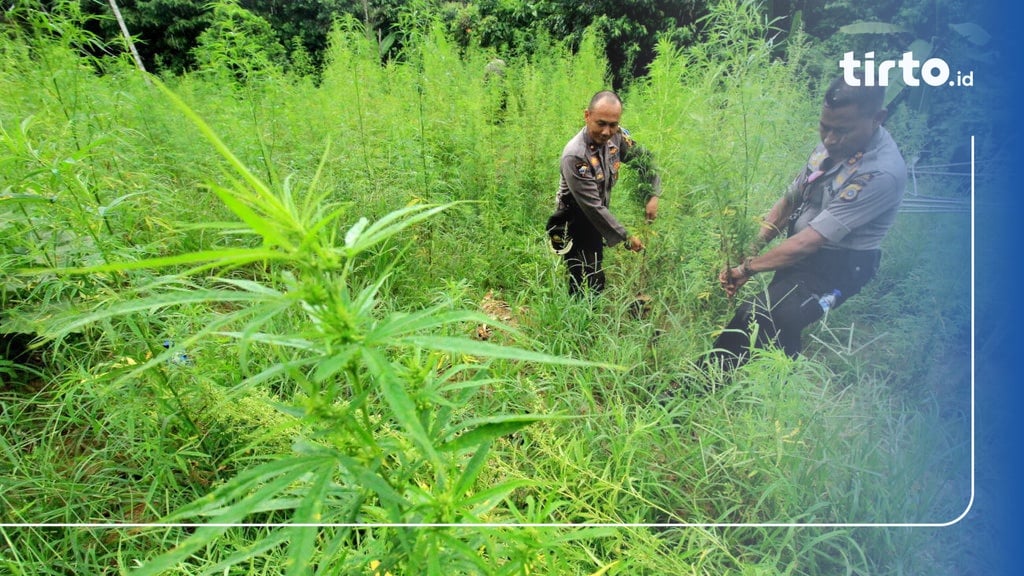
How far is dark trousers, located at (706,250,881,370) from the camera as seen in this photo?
107 centimetres

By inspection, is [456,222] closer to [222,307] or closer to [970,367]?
[222,307]

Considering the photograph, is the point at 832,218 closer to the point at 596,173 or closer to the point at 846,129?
the point at 846,129

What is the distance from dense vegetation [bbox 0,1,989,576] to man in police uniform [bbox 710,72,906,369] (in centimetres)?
5

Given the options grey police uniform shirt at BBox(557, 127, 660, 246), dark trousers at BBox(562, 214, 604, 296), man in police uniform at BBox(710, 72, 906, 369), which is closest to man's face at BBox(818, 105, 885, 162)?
man in police uniform at BBox(710, 72, 906, 369)

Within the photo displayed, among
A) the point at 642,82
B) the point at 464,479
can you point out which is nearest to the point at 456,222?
the point at 642,82

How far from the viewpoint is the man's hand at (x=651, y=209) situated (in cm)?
146

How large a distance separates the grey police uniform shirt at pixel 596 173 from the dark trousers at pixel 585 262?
61mm

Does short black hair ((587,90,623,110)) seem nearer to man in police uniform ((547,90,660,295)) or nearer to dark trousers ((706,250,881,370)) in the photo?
man in police uniform ((547,90,660,295))

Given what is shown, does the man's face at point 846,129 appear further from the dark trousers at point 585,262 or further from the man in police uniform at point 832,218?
the dark trousers at point 585,262

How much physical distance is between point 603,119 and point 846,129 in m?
0.52

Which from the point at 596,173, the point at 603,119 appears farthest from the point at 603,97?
the point at 596,173

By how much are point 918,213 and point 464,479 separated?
954 millimetres

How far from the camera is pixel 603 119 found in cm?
132
